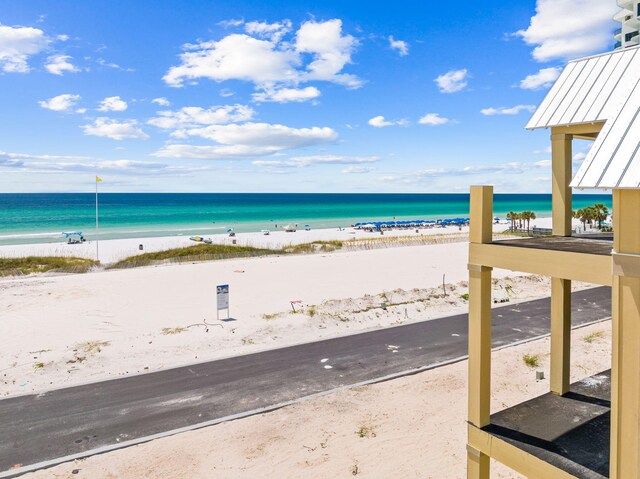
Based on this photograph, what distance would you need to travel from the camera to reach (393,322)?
71.8 ft

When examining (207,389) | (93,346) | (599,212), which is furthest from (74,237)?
(599,212)

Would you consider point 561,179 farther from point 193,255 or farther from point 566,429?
point 193,255

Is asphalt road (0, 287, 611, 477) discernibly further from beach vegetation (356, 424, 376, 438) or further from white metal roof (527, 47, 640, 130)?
white metal roof (527, 47, 640, 130)

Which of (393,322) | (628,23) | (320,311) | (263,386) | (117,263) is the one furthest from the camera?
(628,23)

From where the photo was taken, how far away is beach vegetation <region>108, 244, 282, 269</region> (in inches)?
1484

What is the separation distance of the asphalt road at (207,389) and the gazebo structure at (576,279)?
7.23m

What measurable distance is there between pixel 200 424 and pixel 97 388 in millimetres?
4791

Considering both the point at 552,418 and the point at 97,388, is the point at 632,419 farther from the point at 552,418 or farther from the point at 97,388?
the point at 97,388

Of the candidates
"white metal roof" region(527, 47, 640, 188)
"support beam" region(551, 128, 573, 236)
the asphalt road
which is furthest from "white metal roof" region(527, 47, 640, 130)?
the asphalt road

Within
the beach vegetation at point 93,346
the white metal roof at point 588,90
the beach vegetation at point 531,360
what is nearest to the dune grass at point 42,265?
the beach vegetation at point 93,346

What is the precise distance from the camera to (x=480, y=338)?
7.67 meters

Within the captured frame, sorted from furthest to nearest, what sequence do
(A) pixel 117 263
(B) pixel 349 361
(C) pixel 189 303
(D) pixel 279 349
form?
(A) pixel 117 263
(C) pixel 189 303
(D) pixel 279 349
(B) pixel 349 361

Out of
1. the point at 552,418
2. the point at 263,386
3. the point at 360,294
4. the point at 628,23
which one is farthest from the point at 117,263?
the point at 628,23

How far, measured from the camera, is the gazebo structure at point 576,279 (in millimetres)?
5371
